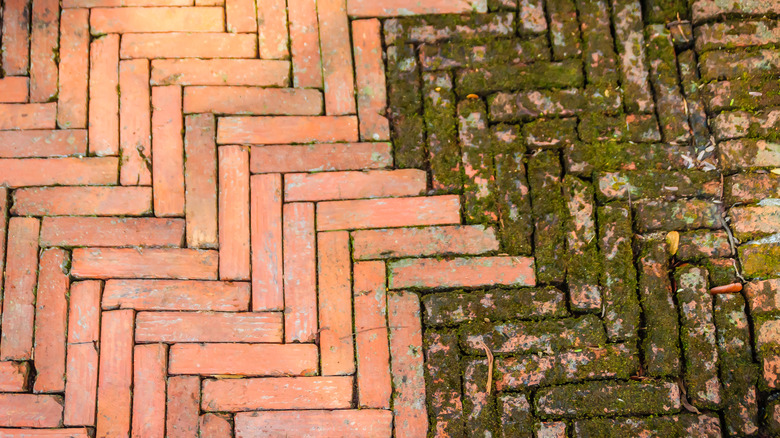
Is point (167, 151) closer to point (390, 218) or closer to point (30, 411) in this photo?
point (390, 218)

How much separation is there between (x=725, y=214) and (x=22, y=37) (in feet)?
12.6

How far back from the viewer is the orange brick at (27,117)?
246 cm

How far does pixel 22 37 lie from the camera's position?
252 cm

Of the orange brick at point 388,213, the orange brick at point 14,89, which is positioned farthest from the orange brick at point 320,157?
the orange brick at point 14,89

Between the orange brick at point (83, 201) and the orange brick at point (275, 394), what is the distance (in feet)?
3.21

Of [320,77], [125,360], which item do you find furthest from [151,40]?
[125,360]

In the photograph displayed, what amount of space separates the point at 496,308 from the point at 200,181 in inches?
65.2

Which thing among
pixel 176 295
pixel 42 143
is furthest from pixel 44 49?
pixel 176 295

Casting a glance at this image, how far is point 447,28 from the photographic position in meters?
2.53

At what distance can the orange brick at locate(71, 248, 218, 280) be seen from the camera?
2385 millimetres

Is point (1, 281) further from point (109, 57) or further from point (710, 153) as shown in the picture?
point (710, 153)

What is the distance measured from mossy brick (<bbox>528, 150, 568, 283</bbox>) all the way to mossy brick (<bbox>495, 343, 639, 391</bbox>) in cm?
40

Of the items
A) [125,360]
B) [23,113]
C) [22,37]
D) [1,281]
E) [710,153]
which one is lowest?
[125,360]

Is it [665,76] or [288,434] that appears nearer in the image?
[288,434]
